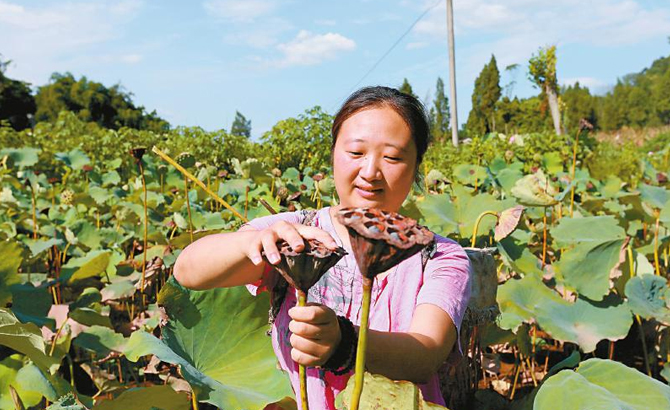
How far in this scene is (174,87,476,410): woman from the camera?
72cm

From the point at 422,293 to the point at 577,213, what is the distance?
6.05 ft

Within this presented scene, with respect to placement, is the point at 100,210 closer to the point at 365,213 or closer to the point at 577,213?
the point at 577,213

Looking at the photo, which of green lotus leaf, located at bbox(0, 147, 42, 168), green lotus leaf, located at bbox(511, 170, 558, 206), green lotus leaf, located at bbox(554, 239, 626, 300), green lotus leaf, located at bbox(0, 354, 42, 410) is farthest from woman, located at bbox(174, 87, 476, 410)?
green lotus leaf, located at bbox(0, 147, 42, 168)

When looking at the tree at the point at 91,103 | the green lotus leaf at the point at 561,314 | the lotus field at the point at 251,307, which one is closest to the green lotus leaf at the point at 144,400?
the lotus field at the point at 251,307

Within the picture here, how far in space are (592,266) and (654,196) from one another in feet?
2.09

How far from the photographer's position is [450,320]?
2.79 feet

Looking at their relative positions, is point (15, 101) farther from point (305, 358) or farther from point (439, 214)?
point (305, 358)

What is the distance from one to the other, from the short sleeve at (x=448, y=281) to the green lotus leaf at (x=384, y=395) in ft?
1.14

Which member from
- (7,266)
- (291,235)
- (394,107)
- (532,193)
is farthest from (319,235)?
(532,193)

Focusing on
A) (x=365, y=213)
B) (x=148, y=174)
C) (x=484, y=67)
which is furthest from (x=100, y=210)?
(x=484, y=67)

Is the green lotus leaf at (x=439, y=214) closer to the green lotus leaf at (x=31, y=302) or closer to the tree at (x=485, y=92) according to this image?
the green lotus leaf at (x=31, y=302)

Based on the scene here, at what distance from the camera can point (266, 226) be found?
0.99 metres

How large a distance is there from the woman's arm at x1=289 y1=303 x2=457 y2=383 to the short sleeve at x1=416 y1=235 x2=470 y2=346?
2 cm

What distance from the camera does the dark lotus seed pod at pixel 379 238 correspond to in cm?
36
